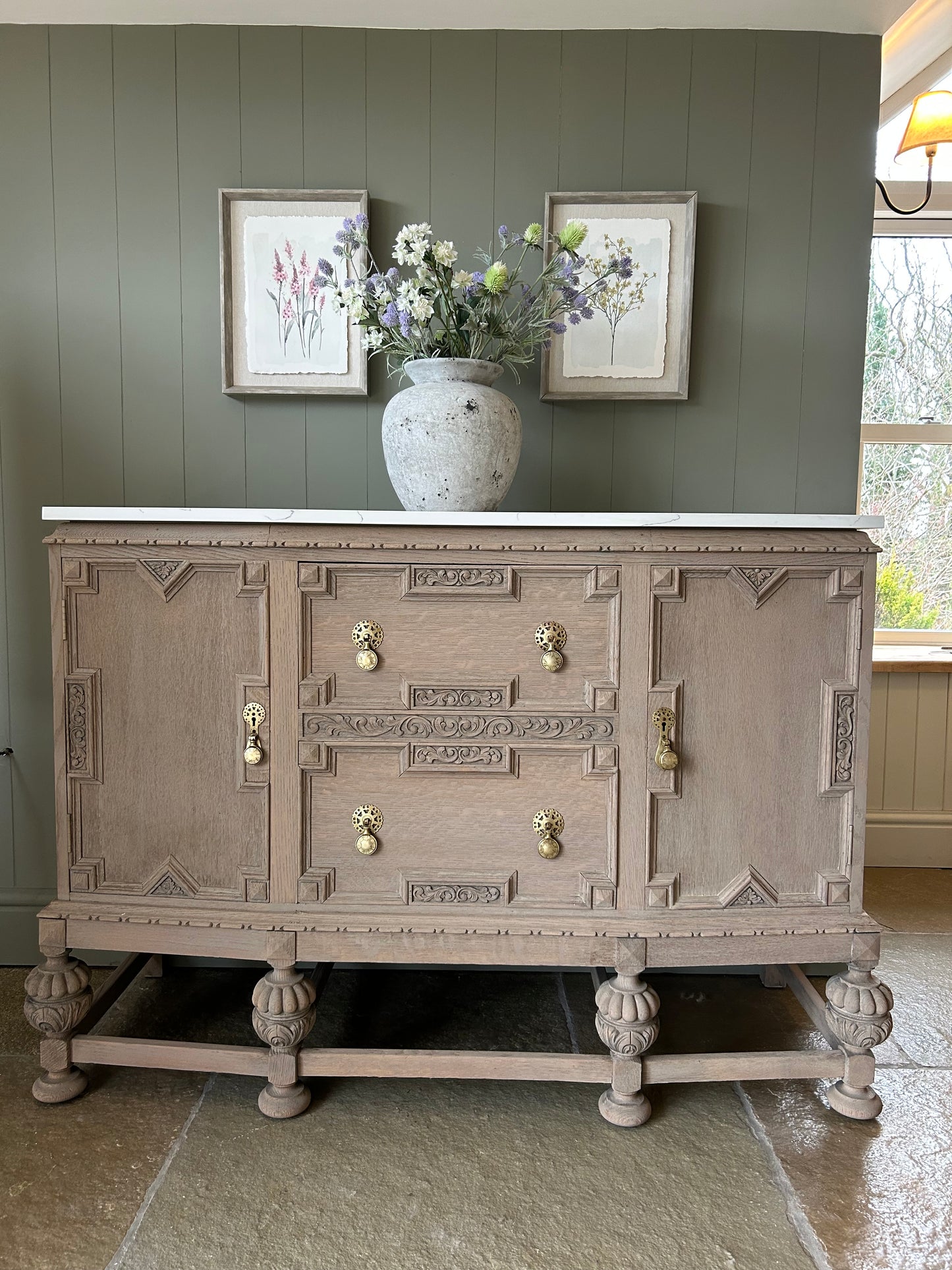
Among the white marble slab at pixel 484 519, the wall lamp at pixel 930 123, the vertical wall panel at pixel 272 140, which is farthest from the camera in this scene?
the wall lamp at pixel 930 123

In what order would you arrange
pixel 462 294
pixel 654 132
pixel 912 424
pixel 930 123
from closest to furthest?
pixel 462 294 → pixel 654 132 → pixel 930 123 → pixel 912 424

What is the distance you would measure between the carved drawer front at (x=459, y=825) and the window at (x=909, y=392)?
211 cm

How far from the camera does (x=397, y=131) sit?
1.99 metres

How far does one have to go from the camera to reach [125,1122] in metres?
1.59

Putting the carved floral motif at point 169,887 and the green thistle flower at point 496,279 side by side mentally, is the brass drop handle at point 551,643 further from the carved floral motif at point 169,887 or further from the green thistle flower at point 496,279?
the carved floral motif at point 169,887

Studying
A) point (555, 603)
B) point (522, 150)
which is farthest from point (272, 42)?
point (555, 603)

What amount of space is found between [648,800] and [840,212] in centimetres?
151

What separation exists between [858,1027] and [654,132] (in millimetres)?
1993

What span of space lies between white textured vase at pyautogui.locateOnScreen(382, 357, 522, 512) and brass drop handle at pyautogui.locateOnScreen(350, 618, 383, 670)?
0.24m

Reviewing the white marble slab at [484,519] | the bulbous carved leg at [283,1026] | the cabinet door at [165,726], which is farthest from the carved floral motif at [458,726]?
the bulbous carved leg at [283,1026]

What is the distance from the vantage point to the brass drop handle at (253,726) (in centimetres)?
153

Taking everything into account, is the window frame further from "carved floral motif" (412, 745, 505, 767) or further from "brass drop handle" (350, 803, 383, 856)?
"brass drop handle" (350, 803, 383, 856)

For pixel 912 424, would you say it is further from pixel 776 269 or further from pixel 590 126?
pixel 590 126

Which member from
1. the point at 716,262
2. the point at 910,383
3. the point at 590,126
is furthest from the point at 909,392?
the point at 590,126
